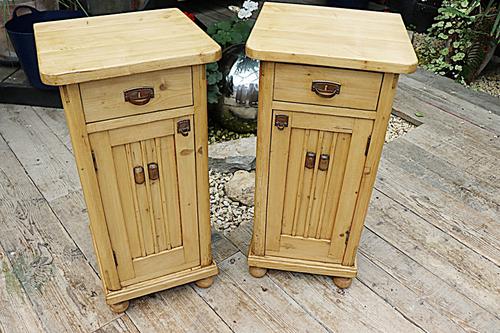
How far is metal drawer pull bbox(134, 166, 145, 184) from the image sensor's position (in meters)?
1.29

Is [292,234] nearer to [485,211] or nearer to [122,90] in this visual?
[122,90]

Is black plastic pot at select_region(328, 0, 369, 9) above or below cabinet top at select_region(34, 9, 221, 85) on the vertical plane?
below

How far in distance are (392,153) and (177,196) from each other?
1.27 meters

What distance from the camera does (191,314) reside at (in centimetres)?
149

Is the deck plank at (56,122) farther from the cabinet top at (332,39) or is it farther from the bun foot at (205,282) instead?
the cabinet top at (332,39)

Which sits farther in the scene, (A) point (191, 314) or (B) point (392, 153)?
(B) point (392, 153)

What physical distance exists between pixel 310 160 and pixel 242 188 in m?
0.63

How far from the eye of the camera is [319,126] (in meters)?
1.29

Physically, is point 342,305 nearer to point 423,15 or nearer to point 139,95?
point 139,95

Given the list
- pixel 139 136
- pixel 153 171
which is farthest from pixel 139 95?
pixel 153 171

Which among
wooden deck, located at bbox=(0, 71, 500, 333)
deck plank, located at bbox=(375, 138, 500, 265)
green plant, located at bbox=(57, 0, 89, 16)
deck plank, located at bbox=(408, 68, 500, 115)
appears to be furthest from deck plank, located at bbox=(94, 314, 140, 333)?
deck plank, located at bbox=(408, 68, 500, 115)

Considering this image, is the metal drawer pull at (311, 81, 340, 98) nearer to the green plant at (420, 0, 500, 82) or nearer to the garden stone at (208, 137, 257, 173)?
the garden stone at (208, 137, 257, 173)

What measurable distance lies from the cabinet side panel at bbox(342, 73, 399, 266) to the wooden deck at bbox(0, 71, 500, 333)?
190 mm

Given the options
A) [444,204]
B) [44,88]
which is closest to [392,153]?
[444,204]
